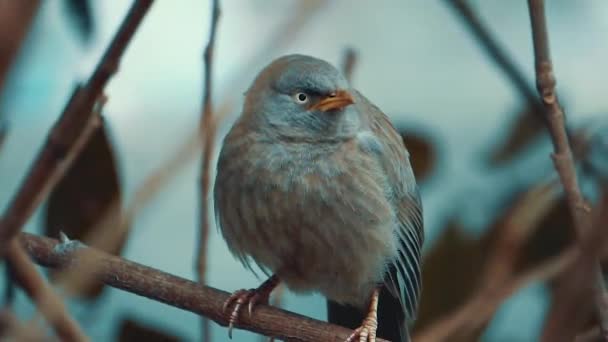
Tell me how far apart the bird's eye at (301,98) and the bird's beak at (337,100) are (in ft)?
0.37

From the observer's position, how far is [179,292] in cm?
262

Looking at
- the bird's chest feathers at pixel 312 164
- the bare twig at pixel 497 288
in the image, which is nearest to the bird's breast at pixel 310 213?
the bird's chest feathers at pixel 312 164

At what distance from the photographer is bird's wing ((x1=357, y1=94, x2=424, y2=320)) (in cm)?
313

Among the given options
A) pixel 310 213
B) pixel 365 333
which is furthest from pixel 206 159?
pixel 365 333

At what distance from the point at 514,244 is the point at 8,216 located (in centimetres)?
131

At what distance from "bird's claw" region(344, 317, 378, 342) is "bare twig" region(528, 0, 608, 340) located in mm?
1018

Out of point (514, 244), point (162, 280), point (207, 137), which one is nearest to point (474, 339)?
point (514, 244)

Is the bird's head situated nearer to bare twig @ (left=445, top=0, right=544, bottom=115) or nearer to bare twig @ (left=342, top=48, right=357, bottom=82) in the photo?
bare twig @ (left=342, top=48, right=357, bottom=82)

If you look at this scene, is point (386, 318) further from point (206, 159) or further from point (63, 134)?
point (63, 134)

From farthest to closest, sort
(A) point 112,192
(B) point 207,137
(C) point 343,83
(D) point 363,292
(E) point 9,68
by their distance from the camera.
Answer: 1. (D) point 363,292
2. (C) point 343,83
3. (A) point 112,192
4. (B) point 207,137
5. (E) point 9,68

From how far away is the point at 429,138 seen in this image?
311 cm

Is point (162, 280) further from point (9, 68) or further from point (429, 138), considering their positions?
point (9, 68)

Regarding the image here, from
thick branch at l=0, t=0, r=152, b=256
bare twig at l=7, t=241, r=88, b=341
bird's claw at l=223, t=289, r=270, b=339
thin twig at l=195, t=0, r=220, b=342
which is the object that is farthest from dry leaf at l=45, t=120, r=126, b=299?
thick branch at l=0, t=0, r=152, b=256

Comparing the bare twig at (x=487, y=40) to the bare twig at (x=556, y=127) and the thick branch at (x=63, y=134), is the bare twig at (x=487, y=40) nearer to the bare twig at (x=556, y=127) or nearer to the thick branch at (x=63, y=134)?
the bare twig at (x=556, y=127)
